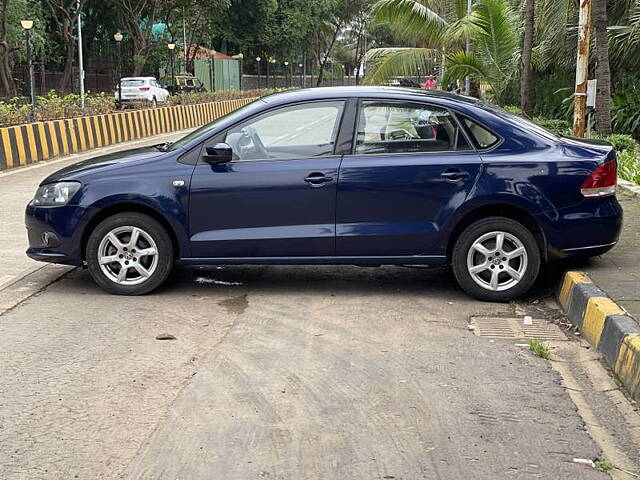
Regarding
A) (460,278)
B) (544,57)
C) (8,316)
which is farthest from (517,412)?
(544,57)

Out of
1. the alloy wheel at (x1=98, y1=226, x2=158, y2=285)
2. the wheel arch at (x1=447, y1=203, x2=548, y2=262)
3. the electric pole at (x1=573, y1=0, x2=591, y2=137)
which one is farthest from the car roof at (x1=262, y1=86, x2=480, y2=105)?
the electric pole at (x1=573, y1=0, x2=591, y2=137)

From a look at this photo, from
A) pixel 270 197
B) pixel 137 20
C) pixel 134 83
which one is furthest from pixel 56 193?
pixel 137 20

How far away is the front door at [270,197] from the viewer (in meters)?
7.00

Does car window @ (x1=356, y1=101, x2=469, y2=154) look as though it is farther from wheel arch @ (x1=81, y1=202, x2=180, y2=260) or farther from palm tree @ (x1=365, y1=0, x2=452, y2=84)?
palm tree @ (x1=365, y1=0, x2=452, y2=84)

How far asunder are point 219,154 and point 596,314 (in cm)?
308

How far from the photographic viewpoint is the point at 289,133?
7.27 m

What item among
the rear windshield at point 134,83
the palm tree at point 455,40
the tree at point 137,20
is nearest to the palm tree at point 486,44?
the palm tree at point 455,40

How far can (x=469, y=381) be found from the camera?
5.26 meters

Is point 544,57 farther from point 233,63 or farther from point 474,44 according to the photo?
point 233,63

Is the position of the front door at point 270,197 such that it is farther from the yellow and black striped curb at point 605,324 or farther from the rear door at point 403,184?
the yellow and black striped curb at point 605,324

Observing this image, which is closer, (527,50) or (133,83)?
(527,50)

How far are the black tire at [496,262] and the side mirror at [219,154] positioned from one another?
6.35 ft

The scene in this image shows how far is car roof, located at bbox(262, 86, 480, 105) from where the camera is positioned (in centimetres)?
723

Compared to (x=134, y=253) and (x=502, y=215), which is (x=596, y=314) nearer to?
(x=502, y=215)
